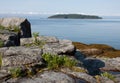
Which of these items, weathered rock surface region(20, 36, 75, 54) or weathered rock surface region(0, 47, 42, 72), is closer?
weathered rock surface region(0, 47, 42, 72)

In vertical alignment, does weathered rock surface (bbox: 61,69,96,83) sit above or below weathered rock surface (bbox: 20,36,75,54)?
below

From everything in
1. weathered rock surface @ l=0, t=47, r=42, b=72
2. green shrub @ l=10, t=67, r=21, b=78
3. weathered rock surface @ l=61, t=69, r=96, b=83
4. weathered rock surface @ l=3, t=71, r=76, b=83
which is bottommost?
weathered rock surface @ l=61, t=69, r=96, b=83

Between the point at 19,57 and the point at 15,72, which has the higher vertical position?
the point at 19,57

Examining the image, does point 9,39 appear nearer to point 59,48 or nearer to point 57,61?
point 59,48

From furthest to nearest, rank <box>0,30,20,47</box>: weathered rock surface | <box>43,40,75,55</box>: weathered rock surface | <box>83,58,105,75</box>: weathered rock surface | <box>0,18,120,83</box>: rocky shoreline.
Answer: <box>83,58,105,75</box>: weathered rock surface
<box>0,30,20,47</box>: weathered rock surface
<box>43,40,75,55</box>: weathered rock surface
<box>0,18,120,83</box>: rocky shoreline

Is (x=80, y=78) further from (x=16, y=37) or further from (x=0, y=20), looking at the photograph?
(x=0, y=20)

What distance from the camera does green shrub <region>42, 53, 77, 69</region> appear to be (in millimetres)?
19234

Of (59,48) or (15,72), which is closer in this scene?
(15,72)

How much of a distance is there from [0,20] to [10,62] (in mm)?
14857

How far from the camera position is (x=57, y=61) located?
19422 millimetres

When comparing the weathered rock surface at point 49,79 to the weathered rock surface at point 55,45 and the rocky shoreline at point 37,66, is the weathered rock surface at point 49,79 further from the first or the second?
the weathered rock surface at point 55,45

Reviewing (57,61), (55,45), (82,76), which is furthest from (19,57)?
(55,45)

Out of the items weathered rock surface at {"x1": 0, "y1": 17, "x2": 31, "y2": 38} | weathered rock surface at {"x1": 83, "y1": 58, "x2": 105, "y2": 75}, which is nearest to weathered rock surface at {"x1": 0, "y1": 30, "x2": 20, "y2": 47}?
weathered rock surface at {"x1": 0, "y1": 17, "x2": 31, "y2": 38}

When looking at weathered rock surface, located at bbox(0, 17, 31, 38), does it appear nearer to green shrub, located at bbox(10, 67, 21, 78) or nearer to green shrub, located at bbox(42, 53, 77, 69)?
green shrub, located at bbox(42, 53, 77, 69)
